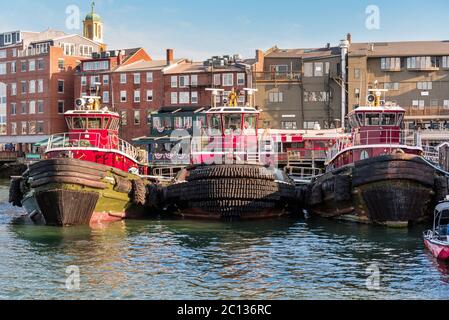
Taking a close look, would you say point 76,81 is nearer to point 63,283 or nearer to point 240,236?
point 240,236

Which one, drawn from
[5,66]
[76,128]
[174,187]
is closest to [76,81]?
[5,66]

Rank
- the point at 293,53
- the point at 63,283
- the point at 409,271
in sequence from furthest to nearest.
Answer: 1. the point at 293,53
2. the point at 409,271
3. the point at 63,283

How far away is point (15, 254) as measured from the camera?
2502 cm

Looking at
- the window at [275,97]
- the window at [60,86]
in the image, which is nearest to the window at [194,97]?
the window at [275,97]

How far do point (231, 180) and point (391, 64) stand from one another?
54311 mm

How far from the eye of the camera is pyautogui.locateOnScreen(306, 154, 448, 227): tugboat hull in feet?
99.0

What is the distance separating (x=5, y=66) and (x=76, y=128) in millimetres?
70439

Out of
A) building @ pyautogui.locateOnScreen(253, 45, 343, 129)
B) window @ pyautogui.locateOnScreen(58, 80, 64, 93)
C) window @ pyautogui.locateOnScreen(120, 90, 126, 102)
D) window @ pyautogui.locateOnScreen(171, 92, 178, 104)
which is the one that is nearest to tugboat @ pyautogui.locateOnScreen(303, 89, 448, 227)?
building @ pyautogui.locateOnScreen(253, 45, 343, 129)

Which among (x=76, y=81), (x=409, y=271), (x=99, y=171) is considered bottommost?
(x=409, y=271)

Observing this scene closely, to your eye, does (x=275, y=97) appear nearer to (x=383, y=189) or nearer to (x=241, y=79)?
(x=241, y=79)

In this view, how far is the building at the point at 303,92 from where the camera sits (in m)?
84.6

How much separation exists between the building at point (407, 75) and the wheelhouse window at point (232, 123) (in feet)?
148

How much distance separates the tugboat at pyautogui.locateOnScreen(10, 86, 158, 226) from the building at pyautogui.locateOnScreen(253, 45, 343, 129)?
154ft

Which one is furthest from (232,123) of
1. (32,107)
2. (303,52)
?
(32,107)
